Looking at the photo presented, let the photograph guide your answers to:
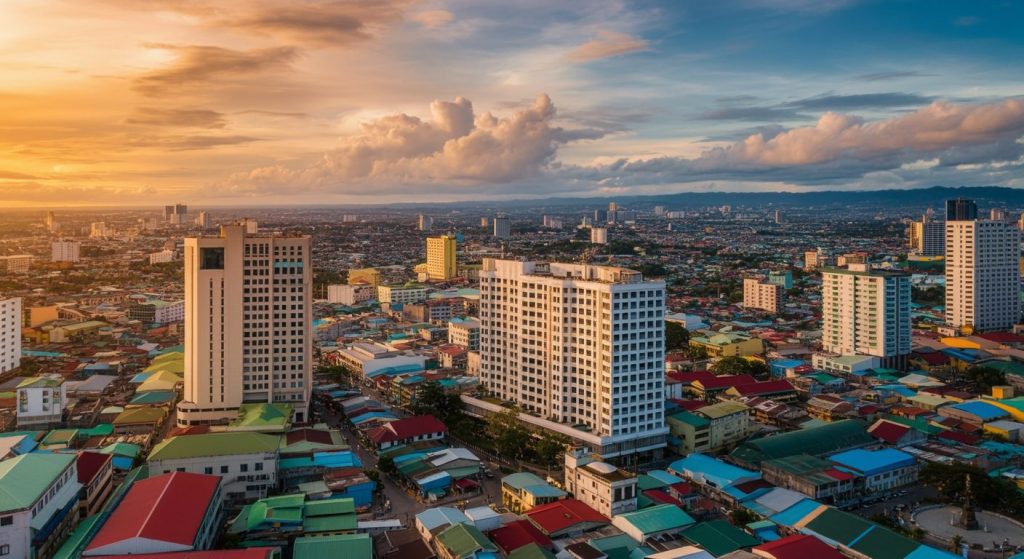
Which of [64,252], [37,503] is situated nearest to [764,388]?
[37,503]

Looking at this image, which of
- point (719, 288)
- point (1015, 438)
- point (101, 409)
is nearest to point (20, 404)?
point (101, 409)

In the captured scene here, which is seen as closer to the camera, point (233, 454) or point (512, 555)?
point (512, 555)

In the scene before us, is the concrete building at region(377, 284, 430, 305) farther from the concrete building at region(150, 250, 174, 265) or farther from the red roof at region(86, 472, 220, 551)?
the red roof at region(86, 472, 220, 551)

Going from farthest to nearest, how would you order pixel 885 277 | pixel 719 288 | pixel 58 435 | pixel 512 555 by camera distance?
pixel 719 288 < pixel 885 277 < pixel 58 435 < pixel 512 555

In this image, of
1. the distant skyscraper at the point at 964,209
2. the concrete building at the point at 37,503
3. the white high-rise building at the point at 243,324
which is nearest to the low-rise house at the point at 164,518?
the concrete building at the point at 37,503

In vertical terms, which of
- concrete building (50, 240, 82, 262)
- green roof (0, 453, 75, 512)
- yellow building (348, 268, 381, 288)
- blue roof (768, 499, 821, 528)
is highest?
concrete building (50, 240, 82, 262)

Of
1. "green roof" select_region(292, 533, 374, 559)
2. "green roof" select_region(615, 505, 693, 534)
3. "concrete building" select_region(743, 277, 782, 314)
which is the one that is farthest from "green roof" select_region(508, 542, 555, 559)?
"concrete building" select_region(743, 277, 782, 314)

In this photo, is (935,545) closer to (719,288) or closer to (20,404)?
(20,404)
